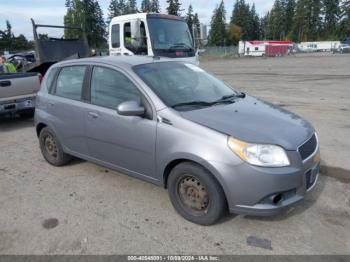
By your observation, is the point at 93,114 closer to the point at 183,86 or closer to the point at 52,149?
the point at 183,86

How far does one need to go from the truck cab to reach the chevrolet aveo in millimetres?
5236

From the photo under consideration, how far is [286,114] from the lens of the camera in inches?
164

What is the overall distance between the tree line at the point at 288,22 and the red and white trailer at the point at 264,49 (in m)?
31.6

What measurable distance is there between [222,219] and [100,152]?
1830 mm

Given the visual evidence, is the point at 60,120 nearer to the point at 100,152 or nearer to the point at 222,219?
the point at 100,152

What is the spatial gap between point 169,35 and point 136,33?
1046mm

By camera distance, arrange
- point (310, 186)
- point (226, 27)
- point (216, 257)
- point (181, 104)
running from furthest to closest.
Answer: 1. point (226, 27)
2. point (181, 104)
3. point (310, 186)
4. point (216, 257)

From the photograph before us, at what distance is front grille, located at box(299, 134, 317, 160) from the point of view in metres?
3.47

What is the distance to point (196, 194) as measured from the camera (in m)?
3.66

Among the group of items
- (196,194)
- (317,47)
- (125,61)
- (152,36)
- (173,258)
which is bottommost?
(173,258)

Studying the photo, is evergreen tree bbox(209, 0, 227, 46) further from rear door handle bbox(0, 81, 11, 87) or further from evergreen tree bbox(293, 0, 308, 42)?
rear door handle bbox(0, 81, 11, 87)

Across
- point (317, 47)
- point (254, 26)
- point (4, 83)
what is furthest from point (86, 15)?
point (4, 83)

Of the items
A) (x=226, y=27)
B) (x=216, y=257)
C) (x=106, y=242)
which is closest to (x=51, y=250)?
(x=106, y=242)

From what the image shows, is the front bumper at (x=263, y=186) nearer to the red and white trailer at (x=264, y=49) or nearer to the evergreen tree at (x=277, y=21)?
the red and white trailer at (x=264, y=49)
